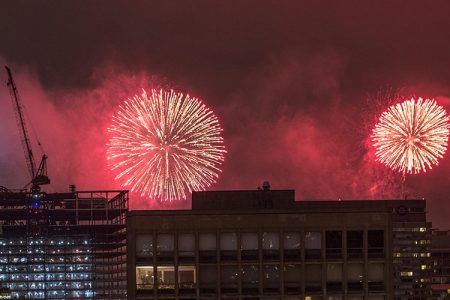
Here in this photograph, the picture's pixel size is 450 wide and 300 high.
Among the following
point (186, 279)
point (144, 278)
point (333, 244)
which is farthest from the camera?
point (333, 244)

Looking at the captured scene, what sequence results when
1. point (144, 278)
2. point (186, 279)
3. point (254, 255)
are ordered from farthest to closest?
point (144, 278), point (254, 255), point (186, 279)

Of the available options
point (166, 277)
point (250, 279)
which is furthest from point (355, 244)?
point (166, 277)

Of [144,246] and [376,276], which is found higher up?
[144,246]

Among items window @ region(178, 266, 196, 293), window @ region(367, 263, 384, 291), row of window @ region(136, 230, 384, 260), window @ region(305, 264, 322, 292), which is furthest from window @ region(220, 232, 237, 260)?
window @ region(367, 263, 384, 291)

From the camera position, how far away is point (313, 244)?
70562 millimetres

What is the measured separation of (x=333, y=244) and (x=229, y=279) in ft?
25.1

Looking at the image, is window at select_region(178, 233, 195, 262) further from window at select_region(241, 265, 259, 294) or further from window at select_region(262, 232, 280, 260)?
window at select_region(262, 232, 280, 260)

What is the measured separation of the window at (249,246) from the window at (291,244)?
6.66ft

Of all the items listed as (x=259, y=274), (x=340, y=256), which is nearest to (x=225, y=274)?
(x=259, y=274)

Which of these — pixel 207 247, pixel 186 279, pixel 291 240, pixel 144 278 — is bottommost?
pixel 186 279

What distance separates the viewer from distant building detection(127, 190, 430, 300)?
70.0 metres

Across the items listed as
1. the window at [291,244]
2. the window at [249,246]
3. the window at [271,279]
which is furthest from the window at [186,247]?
the window at [291,244]

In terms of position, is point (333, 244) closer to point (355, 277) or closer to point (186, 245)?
point (355, 277)

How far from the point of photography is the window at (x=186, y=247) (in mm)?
69938
